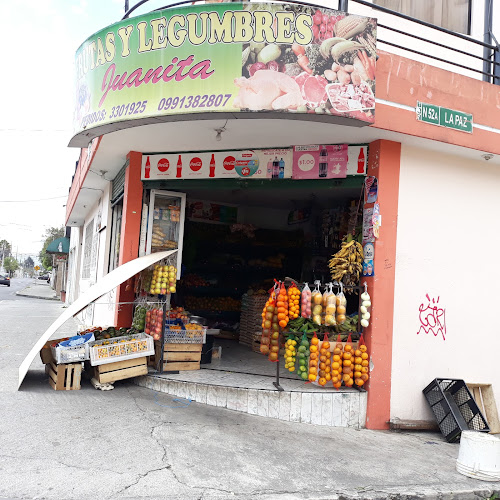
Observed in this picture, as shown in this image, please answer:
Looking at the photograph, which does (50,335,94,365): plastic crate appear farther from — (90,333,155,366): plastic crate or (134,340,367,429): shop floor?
(134,340,367,429): shop floor

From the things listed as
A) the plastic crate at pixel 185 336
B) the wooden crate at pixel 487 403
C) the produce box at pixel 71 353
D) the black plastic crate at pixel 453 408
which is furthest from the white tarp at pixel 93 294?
the wooden crate at pixel 487 403

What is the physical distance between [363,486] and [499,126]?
5.50 m

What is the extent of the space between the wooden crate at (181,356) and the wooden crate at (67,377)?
1126 mm

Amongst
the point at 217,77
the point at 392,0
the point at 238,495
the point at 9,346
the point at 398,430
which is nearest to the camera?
the point at 238,495

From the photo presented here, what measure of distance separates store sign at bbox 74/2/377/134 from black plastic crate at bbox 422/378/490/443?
378 cm

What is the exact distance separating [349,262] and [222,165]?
246cm

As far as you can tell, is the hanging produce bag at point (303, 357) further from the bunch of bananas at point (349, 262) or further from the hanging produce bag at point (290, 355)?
the bunch of bananas at point (349, 262)

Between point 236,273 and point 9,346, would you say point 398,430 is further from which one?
point 9,346

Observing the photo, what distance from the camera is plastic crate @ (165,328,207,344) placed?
679 cm

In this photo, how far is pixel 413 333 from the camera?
649cm

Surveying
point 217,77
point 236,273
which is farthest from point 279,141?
point 236,273

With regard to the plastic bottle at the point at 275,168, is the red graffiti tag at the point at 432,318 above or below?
below

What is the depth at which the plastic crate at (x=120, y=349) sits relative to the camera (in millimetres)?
6413

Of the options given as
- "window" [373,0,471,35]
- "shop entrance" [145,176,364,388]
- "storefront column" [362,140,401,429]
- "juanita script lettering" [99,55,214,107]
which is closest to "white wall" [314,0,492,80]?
"window" [373,0,471,35]
